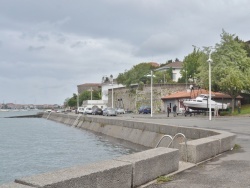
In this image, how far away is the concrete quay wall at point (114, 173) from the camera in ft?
18.1

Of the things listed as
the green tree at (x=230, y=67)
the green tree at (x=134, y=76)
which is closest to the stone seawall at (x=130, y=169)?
the green tree at (x=230, y=67)

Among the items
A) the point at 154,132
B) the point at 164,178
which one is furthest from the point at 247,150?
the point at 154,132

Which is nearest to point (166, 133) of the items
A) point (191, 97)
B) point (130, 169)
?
point (130, 169)

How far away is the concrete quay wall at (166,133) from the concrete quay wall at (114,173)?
1.48 meters

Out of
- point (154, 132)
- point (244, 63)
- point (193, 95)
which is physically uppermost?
Result: point (244, 63)

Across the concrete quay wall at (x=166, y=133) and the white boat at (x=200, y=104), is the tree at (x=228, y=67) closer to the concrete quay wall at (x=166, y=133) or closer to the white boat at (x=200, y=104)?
the white boat at (x=200, y=104)

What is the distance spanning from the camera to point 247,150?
13.1m

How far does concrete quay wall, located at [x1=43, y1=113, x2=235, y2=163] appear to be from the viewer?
10.4 meters

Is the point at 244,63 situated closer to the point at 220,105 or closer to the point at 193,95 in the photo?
the point at 220,105

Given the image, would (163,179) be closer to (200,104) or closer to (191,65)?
(200,104)

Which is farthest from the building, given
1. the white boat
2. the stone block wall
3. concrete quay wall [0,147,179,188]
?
concrete quay wall [0,147,179,188]

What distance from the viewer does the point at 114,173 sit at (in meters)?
6.69

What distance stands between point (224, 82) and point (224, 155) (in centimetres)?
4072

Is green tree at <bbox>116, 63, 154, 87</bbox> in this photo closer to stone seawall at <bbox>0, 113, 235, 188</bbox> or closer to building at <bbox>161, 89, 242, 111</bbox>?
building at <bbox>161, 89, 242, 111</bbox>
